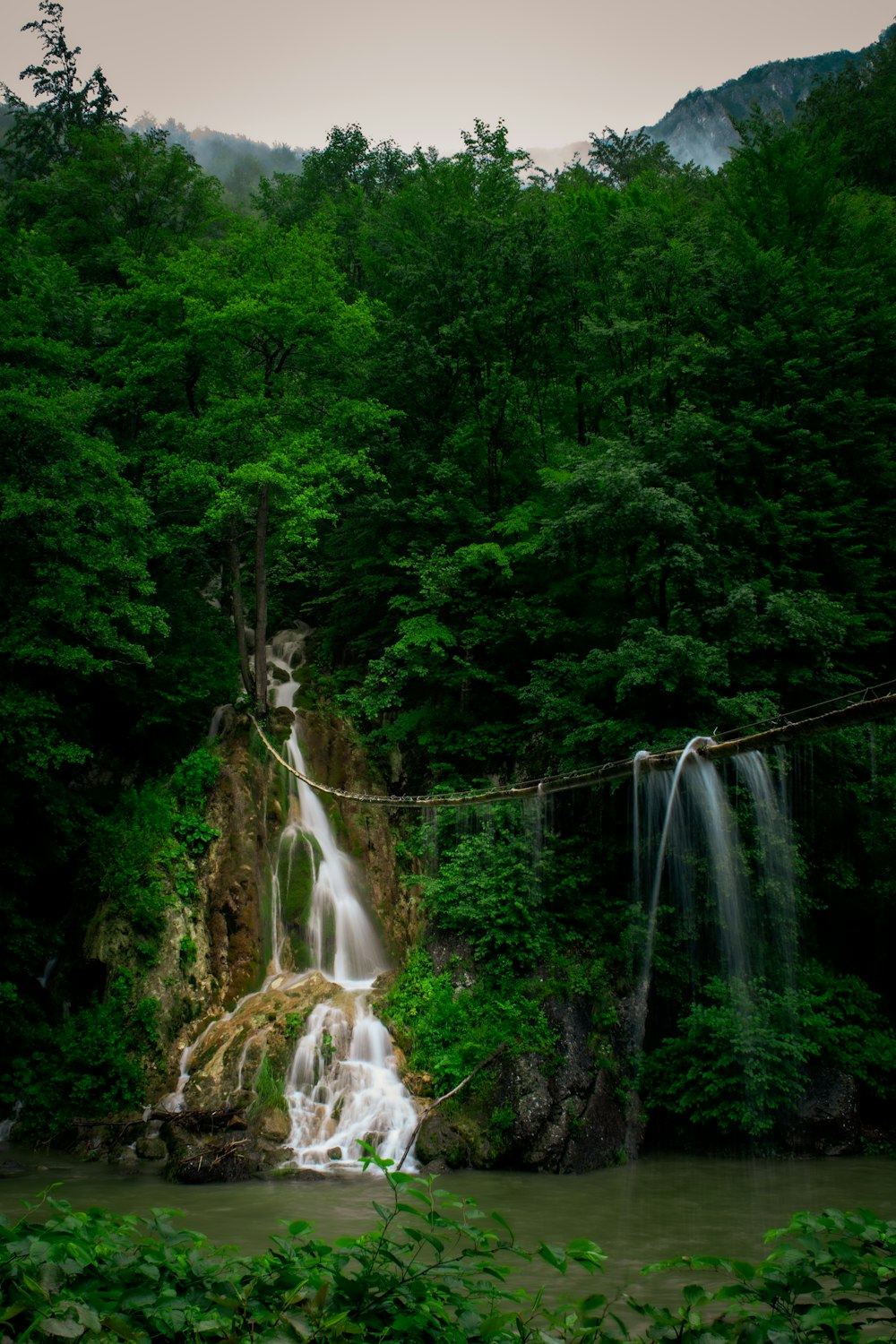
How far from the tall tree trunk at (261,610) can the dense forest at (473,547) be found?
0.11 m

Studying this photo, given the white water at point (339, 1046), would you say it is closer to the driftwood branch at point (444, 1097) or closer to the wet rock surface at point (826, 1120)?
the driftwood branch at point (444, 1097)

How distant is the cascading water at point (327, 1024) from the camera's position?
Result: 10188 mm

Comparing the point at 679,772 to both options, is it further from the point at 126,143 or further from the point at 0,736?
the point at 126,143

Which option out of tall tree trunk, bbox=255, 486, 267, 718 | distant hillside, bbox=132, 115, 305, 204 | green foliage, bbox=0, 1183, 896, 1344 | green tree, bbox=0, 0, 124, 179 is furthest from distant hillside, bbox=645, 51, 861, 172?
green foliage, bbox=0, 1183, 896, 1344

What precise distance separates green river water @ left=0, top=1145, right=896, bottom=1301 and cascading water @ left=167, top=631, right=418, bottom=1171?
2.29 ft

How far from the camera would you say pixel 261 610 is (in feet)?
52.0

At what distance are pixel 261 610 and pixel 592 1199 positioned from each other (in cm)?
1020

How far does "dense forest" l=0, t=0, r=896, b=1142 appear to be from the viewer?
453 inches

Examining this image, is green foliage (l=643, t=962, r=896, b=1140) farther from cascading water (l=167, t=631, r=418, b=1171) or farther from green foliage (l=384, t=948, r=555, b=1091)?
cascading water (l=167, t=631, r=418, b=1171)

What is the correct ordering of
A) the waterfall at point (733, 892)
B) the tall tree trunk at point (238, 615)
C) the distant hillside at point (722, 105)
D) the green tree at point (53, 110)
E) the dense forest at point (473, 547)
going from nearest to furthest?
1. the waterfall at point (733, 892)
2. the dense forest at point (473, 547)
3. the tall tree trunk at point (238, 615)
4. the green tree at point (53, 110)
5. the distant hillside at point (722, 105)

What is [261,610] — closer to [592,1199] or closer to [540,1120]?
[540,1120]

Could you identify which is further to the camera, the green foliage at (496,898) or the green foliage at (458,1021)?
the green foliage at (496,898)

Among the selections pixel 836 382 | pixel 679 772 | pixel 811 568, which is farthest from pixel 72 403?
pixel 836 382

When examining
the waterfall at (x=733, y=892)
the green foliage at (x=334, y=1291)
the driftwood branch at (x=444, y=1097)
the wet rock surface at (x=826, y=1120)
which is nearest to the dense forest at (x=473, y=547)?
the driftwood branch at (x=444, y=1097)
